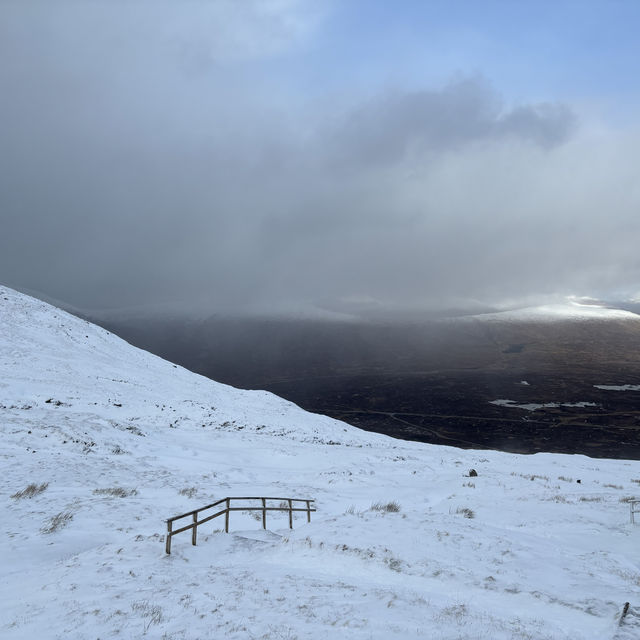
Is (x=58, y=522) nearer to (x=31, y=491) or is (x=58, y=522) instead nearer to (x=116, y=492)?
(x=31, y=491)

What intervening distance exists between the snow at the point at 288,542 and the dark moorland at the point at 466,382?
36.6 metres

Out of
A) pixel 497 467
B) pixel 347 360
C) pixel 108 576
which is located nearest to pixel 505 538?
pixel 108 576

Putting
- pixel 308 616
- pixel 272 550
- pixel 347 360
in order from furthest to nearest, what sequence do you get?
pixel 347 360, pixel 272 550, pixel 308 616

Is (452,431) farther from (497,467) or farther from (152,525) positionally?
(152,525)

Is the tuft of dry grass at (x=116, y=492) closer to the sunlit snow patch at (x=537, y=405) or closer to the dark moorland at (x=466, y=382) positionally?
the dark moorland at (x=466, y=382)

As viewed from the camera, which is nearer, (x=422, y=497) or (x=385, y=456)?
(x=422, y=497)

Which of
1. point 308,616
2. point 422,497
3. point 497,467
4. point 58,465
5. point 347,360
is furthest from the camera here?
point 347,360

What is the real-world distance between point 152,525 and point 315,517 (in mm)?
5279

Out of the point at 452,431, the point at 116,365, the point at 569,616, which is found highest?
the point at 116,365

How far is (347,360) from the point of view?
16275 centimetres

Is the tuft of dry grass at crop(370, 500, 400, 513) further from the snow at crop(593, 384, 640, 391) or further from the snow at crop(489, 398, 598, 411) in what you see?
the snow at crop(593, 384, 640, 391)

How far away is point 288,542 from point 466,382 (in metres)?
110

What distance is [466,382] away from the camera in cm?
11231

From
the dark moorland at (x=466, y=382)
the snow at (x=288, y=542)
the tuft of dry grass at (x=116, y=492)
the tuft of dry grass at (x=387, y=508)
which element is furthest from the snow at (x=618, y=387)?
the tuft of dry grass at (x=116, y=492)
